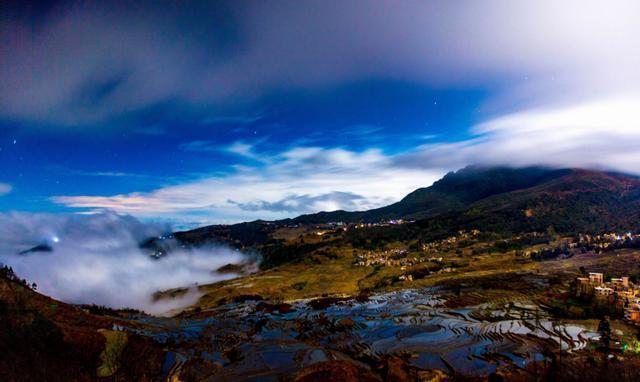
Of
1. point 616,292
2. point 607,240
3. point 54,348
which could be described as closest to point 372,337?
point 54,348

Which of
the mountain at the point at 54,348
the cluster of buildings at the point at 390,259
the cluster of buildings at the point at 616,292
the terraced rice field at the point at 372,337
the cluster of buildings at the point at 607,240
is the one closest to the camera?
the mountain at the point at 54,348

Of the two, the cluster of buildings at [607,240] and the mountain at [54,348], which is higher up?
the mountain at [54,348]

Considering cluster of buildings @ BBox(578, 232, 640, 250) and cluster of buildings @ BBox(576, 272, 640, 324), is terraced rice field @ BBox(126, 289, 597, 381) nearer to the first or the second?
cluster of buildings @ BBox(576, 272, 640, 324)

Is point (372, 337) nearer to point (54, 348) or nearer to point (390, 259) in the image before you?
point (54, 348)

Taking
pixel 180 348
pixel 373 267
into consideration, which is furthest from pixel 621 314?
pixel 373 267

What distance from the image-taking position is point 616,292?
65.8 metres

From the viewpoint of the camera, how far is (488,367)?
124 ft

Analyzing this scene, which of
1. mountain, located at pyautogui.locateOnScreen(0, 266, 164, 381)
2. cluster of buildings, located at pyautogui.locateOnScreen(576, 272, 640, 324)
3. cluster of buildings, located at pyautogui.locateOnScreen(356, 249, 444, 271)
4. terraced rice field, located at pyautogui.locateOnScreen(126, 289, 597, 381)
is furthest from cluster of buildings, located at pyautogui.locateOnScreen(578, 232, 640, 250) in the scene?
mountain, located at pyautogui.locateOnScreen(0, 266, 164, 381)

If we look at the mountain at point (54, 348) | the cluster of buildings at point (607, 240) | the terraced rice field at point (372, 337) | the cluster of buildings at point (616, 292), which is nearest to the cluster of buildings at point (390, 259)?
the cluster of buildings at point (607, 240)

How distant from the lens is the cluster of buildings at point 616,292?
184 ft

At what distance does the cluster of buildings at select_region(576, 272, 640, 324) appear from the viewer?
56.0 meters

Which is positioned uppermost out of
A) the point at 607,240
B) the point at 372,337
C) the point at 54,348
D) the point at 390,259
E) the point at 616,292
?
the point at 54,348

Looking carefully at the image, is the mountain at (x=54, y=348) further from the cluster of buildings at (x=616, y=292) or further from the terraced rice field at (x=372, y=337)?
the cluster of buildings at (x=616, y=292)

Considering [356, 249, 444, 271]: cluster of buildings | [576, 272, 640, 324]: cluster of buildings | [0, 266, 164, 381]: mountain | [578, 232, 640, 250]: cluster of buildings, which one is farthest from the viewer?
[356, 249, 444, 271]: cluster of buildings
